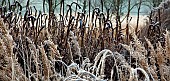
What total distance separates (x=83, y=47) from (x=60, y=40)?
0.50 feet

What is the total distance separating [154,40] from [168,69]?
63 centimetres

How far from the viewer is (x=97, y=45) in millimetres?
1939

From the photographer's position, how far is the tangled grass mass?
129cm

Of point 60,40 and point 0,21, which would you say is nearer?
point 0,21

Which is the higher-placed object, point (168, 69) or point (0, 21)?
point (0, 21)

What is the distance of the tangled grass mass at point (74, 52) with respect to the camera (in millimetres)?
1286

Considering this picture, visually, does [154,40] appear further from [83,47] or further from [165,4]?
[165,4]

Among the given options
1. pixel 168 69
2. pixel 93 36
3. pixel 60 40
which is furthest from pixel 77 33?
pixel 168 69

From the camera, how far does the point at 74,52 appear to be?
1.84 meters

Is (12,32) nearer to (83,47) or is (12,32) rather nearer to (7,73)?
(83,47)

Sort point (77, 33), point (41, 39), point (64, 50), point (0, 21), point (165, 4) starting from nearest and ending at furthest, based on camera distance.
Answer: point (0, 21), point (64, 50), point (41, 39), point (77, 33), point (165, 4)

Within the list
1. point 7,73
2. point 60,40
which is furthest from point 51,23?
point 7,73

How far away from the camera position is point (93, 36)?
226 cm

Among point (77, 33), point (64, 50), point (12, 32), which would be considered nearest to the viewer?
point (64, 50)
